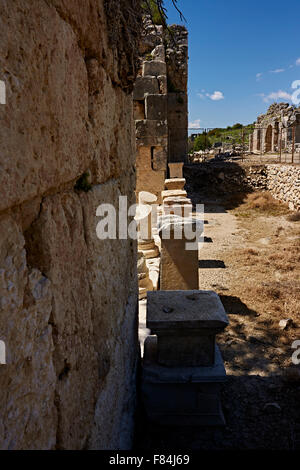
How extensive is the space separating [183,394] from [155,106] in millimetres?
6598

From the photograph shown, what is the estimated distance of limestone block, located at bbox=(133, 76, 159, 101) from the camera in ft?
27.3

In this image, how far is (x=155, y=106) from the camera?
7.84m

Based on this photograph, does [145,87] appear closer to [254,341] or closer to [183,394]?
[254,341]

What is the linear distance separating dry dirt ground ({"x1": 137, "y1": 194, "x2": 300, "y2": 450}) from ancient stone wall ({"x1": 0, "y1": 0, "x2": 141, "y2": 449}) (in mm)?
1255

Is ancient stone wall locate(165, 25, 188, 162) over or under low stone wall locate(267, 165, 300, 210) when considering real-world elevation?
over

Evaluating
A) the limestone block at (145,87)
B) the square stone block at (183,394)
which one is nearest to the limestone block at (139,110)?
the limestone block at (145,87)

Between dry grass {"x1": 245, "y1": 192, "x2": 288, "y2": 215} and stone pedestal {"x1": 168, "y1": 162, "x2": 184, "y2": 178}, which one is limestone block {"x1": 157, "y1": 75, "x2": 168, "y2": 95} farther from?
dry grass {"x1": 245, "y1": 192, "x2": 288, "y2": 215}

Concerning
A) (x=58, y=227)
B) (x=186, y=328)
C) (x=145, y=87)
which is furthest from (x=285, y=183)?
(x=58, y=227)

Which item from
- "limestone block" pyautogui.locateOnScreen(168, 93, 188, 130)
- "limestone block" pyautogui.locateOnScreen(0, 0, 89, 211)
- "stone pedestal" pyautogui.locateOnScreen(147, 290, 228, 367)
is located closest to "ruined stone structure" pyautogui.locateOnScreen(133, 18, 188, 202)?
"stone pedestal" pyautogui.locateOnScreen(147, 290, 228, 367)

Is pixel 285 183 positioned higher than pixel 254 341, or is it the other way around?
pixel 285 183

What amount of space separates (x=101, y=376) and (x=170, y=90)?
54.5 ft

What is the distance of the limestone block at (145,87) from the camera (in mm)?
8320

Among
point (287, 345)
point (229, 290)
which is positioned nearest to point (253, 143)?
point (229, 290)

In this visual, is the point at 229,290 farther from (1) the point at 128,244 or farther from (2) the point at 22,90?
(2) the point at 22,90
